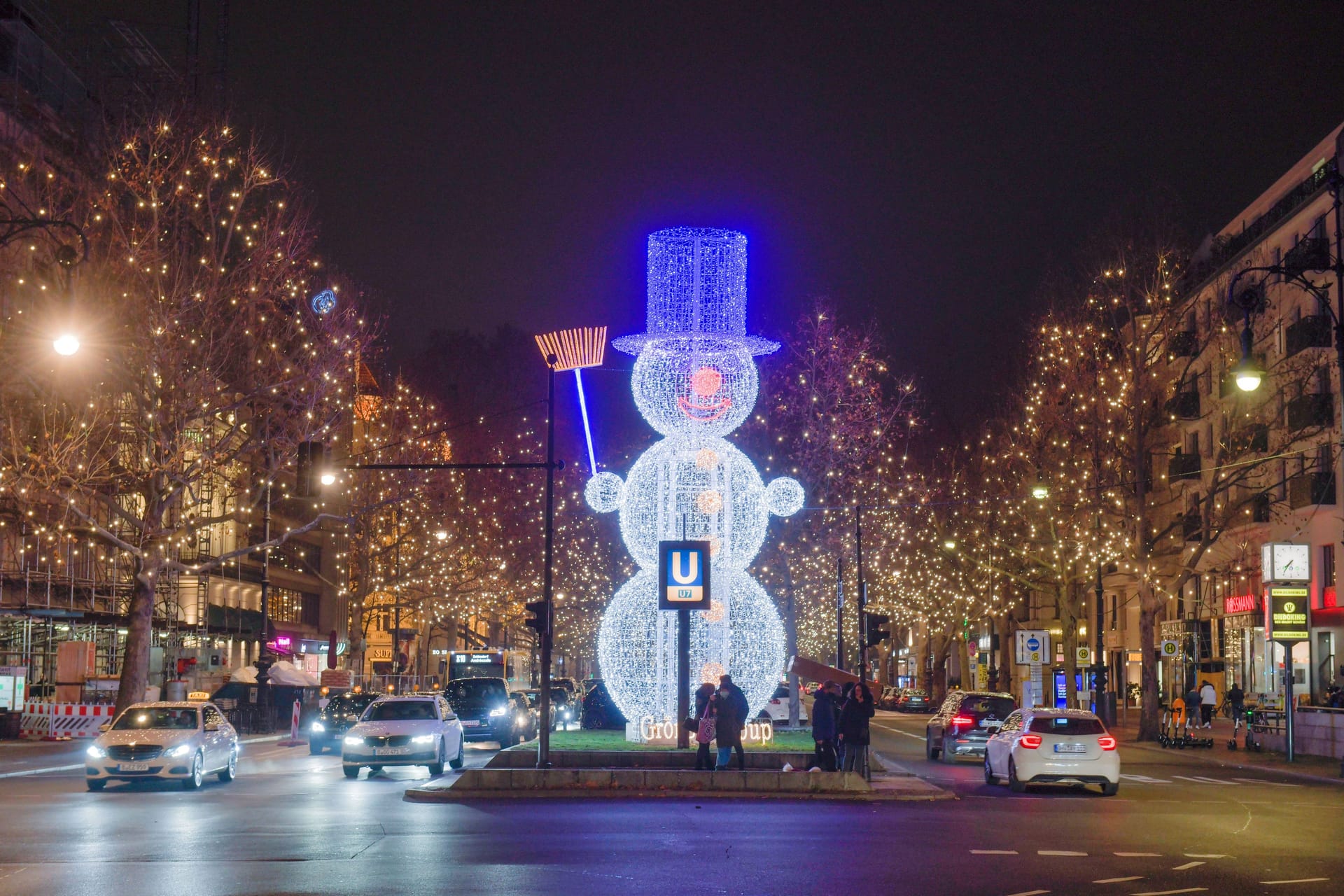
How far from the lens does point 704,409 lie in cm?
2839

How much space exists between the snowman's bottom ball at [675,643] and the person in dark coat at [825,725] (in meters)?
3.87

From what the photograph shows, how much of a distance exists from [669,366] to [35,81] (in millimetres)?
29545

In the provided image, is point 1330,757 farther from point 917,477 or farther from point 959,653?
point 959,653

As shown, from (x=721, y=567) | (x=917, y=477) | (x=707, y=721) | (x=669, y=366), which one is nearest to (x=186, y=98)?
(x=669, y=366)

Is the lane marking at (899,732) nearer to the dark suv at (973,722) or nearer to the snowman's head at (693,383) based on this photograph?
the dark suv at (973,722)

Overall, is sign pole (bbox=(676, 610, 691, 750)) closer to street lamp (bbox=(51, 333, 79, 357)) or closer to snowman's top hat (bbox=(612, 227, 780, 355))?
snowman's top hat (bbox=(612, 227, 780, 355))

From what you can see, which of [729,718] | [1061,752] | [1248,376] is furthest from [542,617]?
[1248,376]

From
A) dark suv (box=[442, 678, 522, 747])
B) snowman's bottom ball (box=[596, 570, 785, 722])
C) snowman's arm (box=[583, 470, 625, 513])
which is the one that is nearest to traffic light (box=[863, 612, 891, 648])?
snowman's bottom ball (box=[596, 570, 785, 722])

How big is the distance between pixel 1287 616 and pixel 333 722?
22.6 metres

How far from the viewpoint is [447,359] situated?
8162 centimetres

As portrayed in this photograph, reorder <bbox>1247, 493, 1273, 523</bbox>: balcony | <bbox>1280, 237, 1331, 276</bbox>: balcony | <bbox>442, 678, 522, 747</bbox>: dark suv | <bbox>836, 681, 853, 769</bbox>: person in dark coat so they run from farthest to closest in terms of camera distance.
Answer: <bbox>1247, 493, 1273, 523</bbox>: balcony → <bbox>1280, 237, 1331, 276</bbox>: balcony → <bbox>442, 678, 522, 747</bbox>: dark suv → <bbox>836, 681, 853, 769</bbox>: person in dark coat

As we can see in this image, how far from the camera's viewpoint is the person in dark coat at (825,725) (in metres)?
24.4

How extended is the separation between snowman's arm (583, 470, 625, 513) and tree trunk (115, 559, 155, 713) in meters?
12.6

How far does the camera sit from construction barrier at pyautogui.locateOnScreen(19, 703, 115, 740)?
129ft
